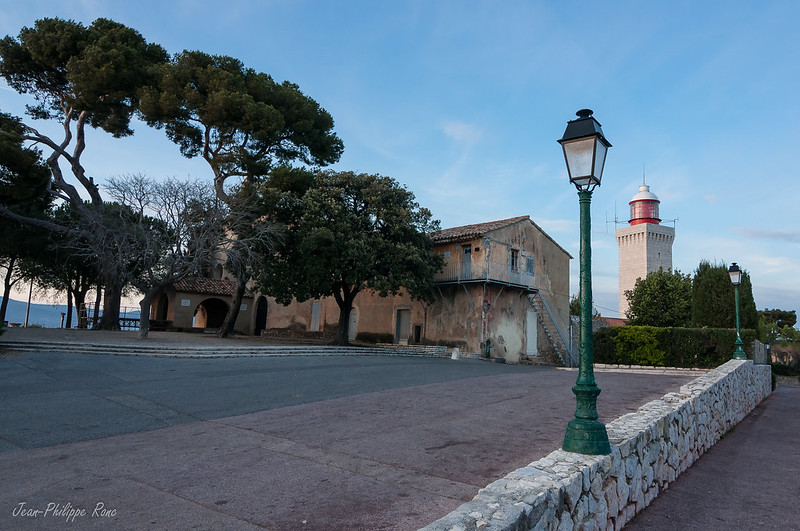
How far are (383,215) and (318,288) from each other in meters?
4.39

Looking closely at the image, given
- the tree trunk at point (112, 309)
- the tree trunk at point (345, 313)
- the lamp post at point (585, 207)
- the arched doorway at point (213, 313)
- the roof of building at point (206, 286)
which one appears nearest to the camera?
the lamp post at point (585, 207)

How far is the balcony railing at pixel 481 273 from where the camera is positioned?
25234 millimetres

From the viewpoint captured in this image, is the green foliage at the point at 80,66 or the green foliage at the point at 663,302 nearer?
the green foliage at the point at 80,66

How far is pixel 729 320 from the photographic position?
83.7ft

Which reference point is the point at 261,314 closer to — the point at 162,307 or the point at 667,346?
the point at 162,307

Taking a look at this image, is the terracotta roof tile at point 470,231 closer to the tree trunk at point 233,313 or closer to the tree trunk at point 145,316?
the tree trunk at point 233,313

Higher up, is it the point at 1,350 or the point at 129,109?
the point at 129,109

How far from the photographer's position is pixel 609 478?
433 centimetres

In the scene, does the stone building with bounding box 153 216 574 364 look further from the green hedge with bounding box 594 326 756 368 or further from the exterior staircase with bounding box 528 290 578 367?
the green hedge with bounding box 594 326 756 368

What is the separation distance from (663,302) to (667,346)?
16592 mm

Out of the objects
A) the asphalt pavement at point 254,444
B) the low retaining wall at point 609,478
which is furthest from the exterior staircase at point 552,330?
the low retaining wall at point 609,478

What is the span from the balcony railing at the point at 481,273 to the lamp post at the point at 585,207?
65.4 ft

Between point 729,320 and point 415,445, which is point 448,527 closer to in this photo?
point 415,445

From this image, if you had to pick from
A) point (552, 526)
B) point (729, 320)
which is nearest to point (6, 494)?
point (552, 526)
